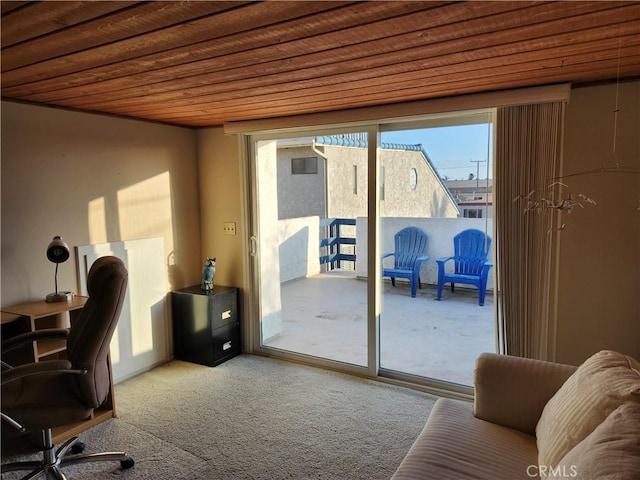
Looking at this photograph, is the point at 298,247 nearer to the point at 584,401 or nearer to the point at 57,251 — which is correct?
the point at 57,251

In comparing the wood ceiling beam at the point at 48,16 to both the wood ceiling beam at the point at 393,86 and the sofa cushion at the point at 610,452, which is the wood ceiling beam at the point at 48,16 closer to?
the wood ceiling beam at the point at 393,86

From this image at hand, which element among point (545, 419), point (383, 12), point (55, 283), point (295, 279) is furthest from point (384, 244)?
point (55, 283)

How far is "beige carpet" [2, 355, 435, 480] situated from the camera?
89.8 inches

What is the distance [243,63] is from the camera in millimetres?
1971

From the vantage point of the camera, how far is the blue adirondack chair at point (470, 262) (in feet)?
10.3

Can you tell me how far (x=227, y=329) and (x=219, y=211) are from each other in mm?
1122

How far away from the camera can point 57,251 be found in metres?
2.69

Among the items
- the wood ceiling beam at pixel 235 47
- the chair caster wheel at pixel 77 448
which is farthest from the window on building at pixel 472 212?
the chair caster wheel at pixel 77 448

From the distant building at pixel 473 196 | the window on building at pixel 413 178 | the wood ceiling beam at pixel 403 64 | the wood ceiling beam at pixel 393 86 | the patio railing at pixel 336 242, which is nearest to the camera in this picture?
the wood ceiling beam at pixel 403 64

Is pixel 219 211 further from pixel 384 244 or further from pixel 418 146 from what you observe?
pixel 418 146

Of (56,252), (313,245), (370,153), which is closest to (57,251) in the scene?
(56,252)

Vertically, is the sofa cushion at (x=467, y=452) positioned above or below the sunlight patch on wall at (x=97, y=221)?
below

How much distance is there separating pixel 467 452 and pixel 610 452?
23.7 inches

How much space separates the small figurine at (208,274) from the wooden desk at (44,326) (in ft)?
3.65
